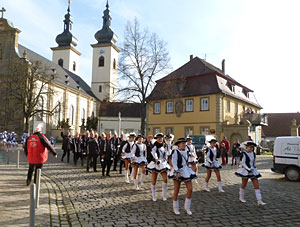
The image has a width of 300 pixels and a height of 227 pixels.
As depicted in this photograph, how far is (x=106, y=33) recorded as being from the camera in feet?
232

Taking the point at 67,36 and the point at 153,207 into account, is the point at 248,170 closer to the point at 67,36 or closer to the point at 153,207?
the point at 153,207

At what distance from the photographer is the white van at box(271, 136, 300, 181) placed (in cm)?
1209

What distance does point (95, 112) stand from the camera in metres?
67.2

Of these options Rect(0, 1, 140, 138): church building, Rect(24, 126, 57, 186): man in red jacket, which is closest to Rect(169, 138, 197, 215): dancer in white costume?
Rect(24, 126, 57, 186): man in red jacket

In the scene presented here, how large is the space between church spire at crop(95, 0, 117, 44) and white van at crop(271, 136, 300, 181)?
208 feet

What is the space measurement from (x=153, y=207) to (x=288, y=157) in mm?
8168

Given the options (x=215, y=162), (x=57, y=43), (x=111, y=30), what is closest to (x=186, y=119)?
(x=215, y=162)

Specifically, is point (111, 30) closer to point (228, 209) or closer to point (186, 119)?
point (186, 119)

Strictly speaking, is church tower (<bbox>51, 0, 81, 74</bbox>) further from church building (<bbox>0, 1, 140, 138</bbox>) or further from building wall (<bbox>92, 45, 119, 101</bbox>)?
building wall (<bbox>92, 45, 119, 101</bbox>)

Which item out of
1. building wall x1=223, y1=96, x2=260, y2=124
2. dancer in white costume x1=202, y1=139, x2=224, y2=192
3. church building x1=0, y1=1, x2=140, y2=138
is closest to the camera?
dancer in white costume x1=202, y1=139, x2=224, y2=192

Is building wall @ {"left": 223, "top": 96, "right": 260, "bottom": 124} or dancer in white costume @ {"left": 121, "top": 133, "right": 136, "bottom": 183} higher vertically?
building wall @ {"left": 223, "top": 96, "right": 260, "bottom": 124}

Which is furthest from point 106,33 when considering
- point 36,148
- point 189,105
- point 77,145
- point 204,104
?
point 36,148

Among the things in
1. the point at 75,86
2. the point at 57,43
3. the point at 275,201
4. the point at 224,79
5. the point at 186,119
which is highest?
the point at 57,43

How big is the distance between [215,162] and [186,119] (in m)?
23.4
